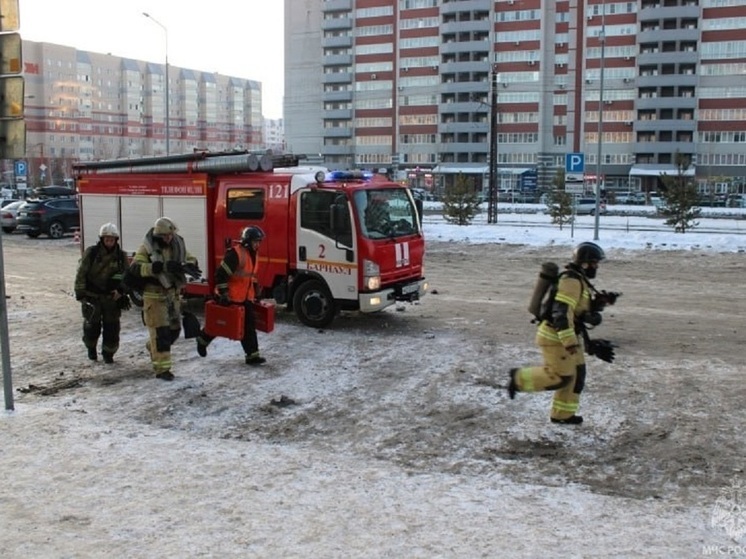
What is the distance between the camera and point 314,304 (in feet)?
37.3

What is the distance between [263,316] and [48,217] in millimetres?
22704

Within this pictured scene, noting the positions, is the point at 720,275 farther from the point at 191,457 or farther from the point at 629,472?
the point at 191,457

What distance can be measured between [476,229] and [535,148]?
72228 millimetres

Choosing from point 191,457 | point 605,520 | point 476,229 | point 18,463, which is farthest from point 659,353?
point 476,229

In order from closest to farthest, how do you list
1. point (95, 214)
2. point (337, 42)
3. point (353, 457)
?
point (353, 457), point (95, 214), point (337, 42)

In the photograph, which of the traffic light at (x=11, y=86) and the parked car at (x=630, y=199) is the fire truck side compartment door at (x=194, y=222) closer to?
the traffic light at (x=11, y=86)

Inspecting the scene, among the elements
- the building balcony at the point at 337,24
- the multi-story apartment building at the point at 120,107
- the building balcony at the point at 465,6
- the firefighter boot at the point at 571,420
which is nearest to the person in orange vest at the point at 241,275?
the firefighter boot at the point at 571,420

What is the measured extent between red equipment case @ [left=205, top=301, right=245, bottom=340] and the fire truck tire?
7.99 feet

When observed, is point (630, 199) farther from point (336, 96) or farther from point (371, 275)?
point (371, 275)

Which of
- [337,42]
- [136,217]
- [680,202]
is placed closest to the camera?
[136,217]

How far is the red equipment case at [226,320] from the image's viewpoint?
8852mm

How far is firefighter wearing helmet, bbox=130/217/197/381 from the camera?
8.42 meters

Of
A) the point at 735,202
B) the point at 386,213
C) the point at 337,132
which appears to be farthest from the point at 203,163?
the point at 337,132

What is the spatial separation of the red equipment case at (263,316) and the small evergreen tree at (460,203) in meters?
22.0
